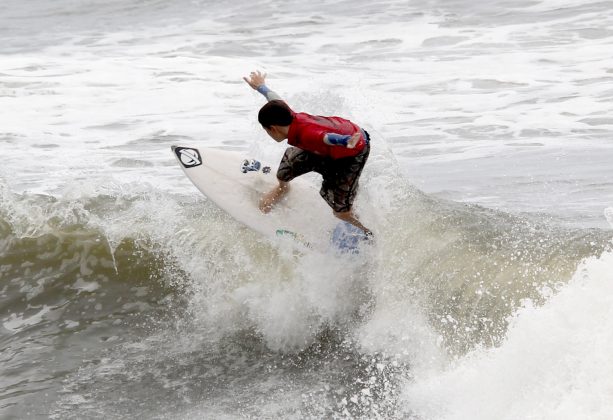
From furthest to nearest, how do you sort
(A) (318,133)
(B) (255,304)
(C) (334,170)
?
1. (B) (255,304)
2. (C) (334,170)
3. (A) (318,133)

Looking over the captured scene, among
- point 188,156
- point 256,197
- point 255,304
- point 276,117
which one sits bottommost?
point 255,304

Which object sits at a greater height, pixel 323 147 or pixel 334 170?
pixel 323 147

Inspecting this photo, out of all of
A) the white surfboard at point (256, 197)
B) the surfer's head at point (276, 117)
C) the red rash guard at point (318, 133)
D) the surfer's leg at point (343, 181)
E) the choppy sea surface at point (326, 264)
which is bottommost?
the choppy sea surface at point (326, 264)

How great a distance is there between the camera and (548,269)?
6.05m

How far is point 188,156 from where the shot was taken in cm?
746

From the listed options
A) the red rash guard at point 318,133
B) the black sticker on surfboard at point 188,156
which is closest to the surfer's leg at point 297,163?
the red rash guard at point 318,133

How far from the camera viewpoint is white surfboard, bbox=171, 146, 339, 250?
21.7 feet

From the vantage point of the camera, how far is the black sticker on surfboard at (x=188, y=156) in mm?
7398

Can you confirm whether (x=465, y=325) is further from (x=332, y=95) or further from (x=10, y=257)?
(x=10, y=257)

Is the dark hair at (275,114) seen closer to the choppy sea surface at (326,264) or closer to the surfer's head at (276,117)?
the surfer's head at (276,117)

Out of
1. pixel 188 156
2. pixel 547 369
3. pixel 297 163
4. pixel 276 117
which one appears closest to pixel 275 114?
pixel 276 117

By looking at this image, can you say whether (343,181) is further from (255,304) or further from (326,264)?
(255,304)

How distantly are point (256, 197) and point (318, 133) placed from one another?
1.40 meters

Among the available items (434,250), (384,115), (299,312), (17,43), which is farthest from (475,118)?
(17,43)
